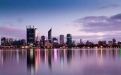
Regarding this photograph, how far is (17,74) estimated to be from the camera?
78.2 feet

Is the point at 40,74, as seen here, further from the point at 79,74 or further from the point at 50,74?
the point at 79,74

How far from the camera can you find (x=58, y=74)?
23.7 m

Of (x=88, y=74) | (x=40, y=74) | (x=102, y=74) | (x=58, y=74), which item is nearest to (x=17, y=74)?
(x=40, y=74)

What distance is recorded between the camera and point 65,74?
76.9 feet

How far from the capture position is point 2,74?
77.3ft

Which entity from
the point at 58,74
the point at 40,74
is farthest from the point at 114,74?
the point at 40,74

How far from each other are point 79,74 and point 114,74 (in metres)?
4.55

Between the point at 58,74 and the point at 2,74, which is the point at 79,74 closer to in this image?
the point at 58,74

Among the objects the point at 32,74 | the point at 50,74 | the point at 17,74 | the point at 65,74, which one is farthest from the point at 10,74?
the point at 65,74

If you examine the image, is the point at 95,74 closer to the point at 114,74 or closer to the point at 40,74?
the point at 114,74

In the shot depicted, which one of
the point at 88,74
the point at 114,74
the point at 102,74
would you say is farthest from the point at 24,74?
the point at 114,74

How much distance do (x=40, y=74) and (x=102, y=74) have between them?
8065 mm

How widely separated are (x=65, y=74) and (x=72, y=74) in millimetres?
906

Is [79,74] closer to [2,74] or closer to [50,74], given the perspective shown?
[50,74]
